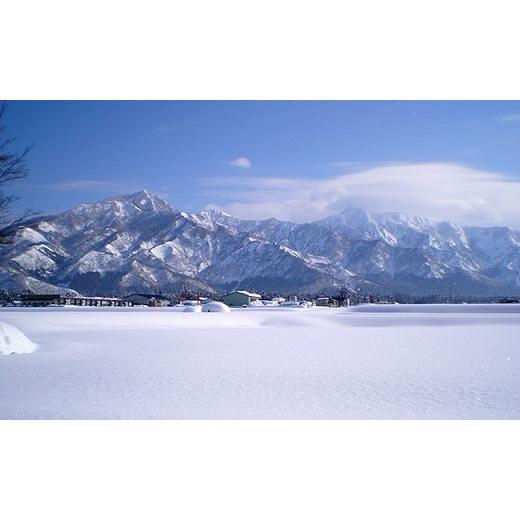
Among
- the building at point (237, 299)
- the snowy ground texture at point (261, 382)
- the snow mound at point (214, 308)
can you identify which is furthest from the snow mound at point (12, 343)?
the building at point (237, 299)

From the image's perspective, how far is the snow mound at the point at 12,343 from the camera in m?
12.9

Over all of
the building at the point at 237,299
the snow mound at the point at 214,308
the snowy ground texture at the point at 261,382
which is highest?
the snowy ground texture at the point at 261,382

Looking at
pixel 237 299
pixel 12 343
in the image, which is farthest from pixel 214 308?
pixel 12 343

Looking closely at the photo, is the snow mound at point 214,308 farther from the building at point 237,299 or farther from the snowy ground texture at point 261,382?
the snowy ground texture at point 261,382

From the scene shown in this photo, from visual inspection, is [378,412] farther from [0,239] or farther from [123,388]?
[0,239]

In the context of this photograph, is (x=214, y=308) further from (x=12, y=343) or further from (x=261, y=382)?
(x=261, y=382)

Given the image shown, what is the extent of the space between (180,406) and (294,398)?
1927 millimetres

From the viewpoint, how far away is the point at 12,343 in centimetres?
1325

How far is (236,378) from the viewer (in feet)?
32.7

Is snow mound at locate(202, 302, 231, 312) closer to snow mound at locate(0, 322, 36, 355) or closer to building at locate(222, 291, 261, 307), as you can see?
building at locate(222, 291, 261, 307)

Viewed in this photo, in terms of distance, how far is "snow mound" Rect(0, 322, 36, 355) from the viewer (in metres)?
12.9

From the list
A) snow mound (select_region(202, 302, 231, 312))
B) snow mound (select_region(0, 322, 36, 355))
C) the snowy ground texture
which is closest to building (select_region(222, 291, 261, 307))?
snow mound (select_region(202, 302, 231, 312))
